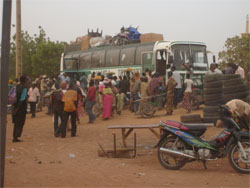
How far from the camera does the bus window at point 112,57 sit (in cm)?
2552

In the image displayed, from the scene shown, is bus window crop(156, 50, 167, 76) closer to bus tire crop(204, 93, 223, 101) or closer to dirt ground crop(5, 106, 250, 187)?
bus tire crop(204, 93, 223, 101)

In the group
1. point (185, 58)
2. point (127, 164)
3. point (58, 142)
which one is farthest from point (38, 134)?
point (185, 58)

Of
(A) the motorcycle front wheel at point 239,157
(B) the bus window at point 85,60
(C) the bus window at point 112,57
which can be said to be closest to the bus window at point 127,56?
(C) the bus window at point 112,57

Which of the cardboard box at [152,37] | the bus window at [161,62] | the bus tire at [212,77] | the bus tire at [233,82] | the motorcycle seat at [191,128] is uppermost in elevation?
the cardboard box at [152,37]

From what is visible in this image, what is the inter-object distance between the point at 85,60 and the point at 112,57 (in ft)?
11.7

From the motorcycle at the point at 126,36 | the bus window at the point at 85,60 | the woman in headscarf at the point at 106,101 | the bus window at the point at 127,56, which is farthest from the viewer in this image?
the bus window at the point at 85,60

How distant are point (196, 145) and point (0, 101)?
3944 mm

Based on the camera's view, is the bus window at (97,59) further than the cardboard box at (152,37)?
Yes

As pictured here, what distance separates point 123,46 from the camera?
83.7 ft

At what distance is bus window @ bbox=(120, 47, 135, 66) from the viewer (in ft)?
79.3

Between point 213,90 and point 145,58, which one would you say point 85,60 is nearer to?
point 145,58

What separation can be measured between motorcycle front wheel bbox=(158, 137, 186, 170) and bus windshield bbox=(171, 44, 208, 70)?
509 inches

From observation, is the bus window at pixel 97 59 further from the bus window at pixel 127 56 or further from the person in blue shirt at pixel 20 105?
the person in blue shirt at pixel 20 105

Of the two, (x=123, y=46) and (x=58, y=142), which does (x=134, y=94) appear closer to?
(x=123, y=46)
